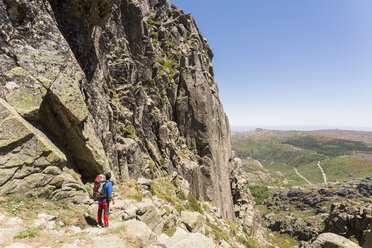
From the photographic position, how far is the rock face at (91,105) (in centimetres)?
1162

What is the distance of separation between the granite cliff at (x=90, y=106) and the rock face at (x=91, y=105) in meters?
0.07

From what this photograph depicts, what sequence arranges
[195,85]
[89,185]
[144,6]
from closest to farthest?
[89,185], [195,85], [144,6]

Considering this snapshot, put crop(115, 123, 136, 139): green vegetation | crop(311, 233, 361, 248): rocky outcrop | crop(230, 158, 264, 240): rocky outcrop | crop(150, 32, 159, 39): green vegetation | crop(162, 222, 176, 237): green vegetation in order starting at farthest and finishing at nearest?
crop(230, 158, 264, 240): rocky outcrop → crop(150, 32, 159, 39): green vegetation → crop(115, 123, 136, 139): green vegetation → crop(311, 233, 361, 248): rocky outcrop → crop(162, 222, 176, 237): green vegetation

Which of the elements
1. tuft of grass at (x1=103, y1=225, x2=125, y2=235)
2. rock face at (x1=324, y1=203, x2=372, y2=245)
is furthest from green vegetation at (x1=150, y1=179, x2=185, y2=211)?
rock face at (x1=324, y1=203, x2=372, y2=245)

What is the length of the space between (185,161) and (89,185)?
25.7 m

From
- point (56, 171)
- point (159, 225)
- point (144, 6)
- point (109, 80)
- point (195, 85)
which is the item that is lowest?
point (159, 225)

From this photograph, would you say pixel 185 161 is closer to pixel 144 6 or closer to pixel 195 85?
pixel 195 85

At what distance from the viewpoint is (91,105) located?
18797mm

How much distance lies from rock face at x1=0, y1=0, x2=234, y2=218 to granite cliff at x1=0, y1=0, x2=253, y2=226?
0.07 m

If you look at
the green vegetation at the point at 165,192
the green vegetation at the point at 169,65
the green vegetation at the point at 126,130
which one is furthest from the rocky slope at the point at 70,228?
the green vegetation at the point at 169,65

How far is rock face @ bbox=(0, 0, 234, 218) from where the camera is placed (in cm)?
1162

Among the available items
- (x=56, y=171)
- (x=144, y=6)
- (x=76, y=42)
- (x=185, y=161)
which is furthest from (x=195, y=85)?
(x=56, y=171)

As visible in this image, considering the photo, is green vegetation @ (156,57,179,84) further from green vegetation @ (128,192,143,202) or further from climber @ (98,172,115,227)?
climber @ (98,172,115,227)

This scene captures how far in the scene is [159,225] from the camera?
15914mm
